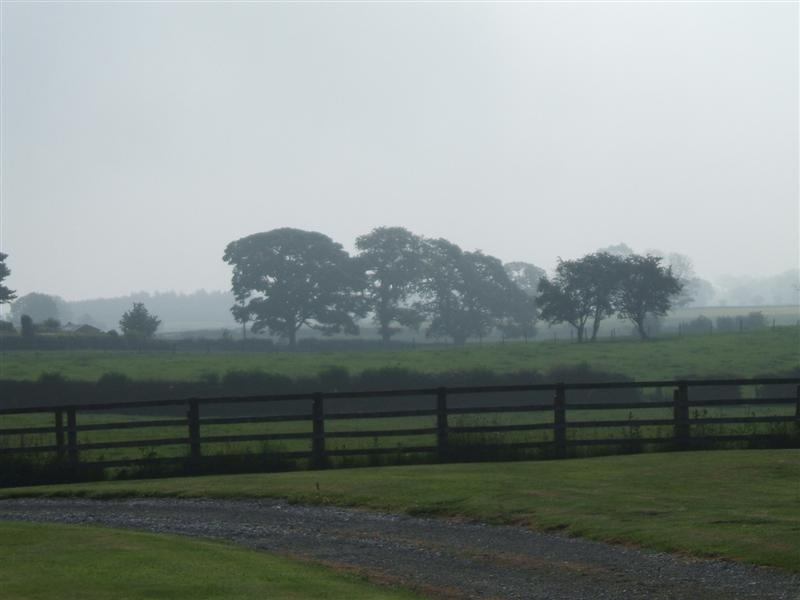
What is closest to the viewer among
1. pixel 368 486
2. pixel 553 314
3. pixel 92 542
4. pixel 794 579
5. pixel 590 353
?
pixel 794 579

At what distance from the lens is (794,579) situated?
1100 cm

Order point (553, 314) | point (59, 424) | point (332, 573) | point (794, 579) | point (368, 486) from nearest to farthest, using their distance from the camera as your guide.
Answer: point (794, 579) < point (332, 573) < point (368, 486) < point (59, 424) < point (553, 314)

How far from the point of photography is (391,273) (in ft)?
301

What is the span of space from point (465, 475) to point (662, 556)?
761 centimetres

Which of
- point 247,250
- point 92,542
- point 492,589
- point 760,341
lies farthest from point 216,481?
point 247,250

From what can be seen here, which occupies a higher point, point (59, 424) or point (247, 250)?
point (247, 250)

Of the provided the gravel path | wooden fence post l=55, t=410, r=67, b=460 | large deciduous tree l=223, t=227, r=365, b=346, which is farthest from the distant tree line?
the gravel path

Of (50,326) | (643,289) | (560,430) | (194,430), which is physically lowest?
(560,430)

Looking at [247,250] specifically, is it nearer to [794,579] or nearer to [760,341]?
[760,341]

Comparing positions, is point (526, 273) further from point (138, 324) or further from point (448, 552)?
point (448, 552)

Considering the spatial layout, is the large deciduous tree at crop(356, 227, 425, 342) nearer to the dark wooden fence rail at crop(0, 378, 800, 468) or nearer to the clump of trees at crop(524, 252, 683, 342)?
the clump of trees at crop(524, 252, 683, 342)

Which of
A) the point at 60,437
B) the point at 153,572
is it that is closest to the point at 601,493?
the point at 153,572

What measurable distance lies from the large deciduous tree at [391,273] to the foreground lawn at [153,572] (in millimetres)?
72248

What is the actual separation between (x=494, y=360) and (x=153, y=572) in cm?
4558
